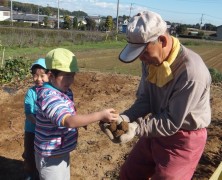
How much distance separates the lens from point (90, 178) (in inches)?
139

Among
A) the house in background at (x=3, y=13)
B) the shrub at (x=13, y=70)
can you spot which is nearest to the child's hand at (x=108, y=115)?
the shrub at (x=13, y=70)

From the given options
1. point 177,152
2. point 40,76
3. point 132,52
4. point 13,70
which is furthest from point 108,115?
point 13,70

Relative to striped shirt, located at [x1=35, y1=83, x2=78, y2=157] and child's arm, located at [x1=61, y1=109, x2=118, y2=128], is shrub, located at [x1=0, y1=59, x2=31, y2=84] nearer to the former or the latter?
striped shirt, located at [x1=35, y1=83, x2=78, y2=157]

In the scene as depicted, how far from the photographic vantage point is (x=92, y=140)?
4496 mm

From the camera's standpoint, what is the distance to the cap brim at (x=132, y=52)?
5.94ft

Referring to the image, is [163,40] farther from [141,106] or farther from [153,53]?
[141,106]

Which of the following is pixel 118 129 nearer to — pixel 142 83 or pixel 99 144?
pixel 142 83

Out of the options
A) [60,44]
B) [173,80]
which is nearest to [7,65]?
[173,80]

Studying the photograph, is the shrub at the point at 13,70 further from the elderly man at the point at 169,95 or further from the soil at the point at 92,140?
the elderly man at the point at 169,95

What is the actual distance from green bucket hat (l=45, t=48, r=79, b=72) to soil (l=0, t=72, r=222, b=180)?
72.9 inches

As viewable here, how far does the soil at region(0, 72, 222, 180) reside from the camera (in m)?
3.65

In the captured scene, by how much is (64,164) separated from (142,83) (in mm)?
782

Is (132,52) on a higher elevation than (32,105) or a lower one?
higher

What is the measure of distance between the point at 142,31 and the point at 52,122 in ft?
2.49
